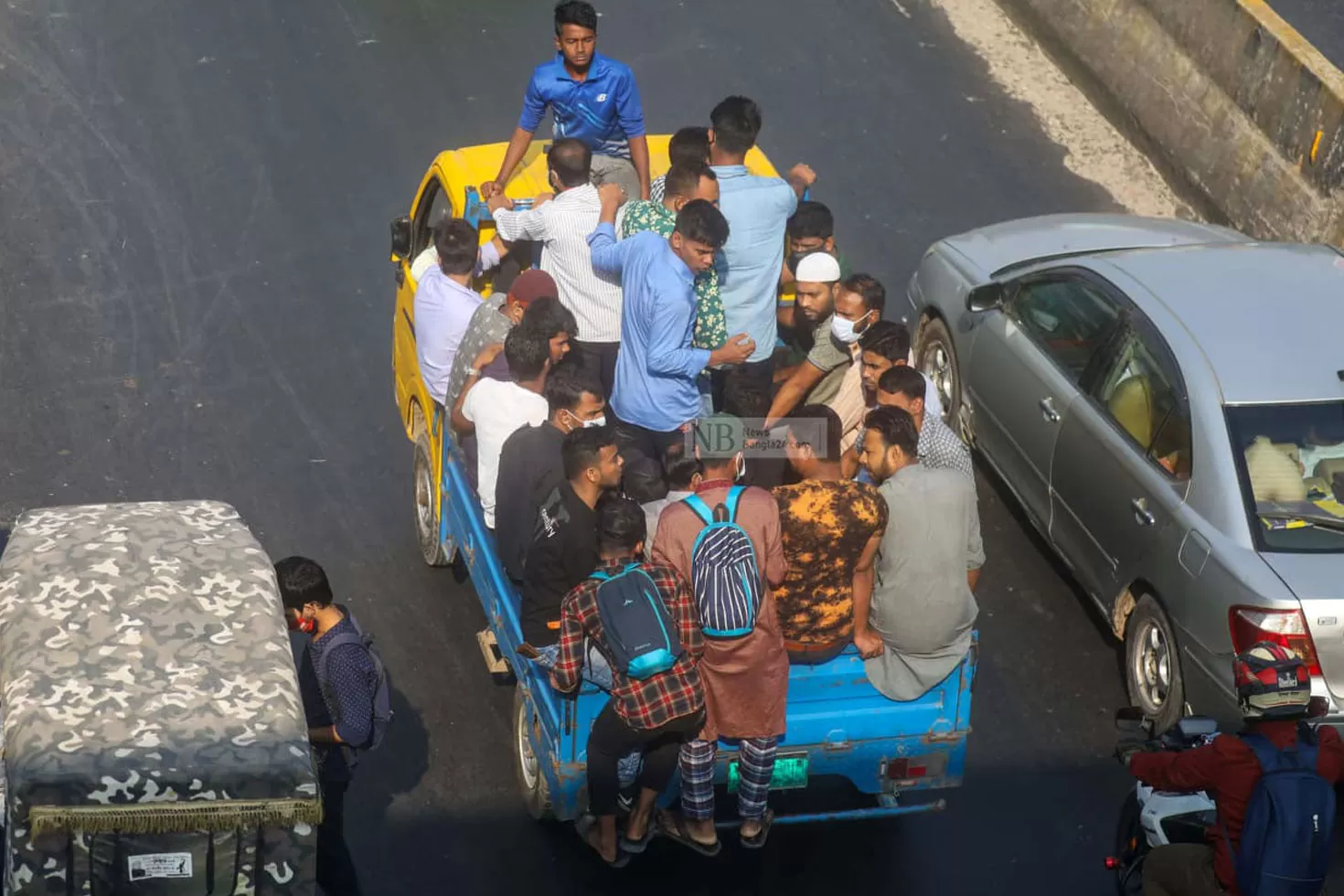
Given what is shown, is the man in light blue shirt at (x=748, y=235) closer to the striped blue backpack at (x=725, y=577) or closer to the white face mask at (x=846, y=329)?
the white face mask at (x=846, y=329)

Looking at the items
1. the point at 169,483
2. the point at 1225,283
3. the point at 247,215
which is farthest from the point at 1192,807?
the point at 247,215

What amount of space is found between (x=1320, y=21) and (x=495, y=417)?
10.6 metres

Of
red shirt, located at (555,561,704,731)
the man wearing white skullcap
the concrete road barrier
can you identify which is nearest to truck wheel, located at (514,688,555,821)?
red shirt, located at (555,561,704,731)

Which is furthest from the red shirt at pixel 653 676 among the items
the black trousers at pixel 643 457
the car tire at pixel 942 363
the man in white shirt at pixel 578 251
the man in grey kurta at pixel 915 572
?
the car tire at pixel 942 363

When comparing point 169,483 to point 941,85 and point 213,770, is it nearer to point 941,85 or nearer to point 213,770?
point 213,770

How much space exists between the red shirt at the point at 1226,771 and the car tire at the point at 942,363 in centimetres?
448

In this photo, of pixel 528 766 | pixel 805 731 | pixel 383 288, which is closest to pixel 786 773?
pixel 805 731

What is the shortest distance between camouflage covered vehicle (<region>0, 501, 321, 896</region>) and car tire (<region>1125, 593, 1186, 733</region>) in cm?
434

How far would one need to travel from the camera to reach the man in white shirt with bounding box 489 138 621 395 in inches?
Result: 349

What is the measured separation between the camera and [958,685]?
7.55 meters

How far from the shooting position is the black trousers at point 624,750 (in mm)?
7195

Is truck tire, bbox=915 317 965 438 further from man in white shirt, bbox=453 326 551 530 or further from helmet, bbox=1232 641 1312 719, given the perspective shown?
helmet, bbox=1232 641 1312 719

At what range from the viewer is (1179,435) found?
8.73 meters

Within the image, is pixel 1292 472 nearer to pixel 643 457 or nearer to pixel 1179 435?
pixel 1179 435
